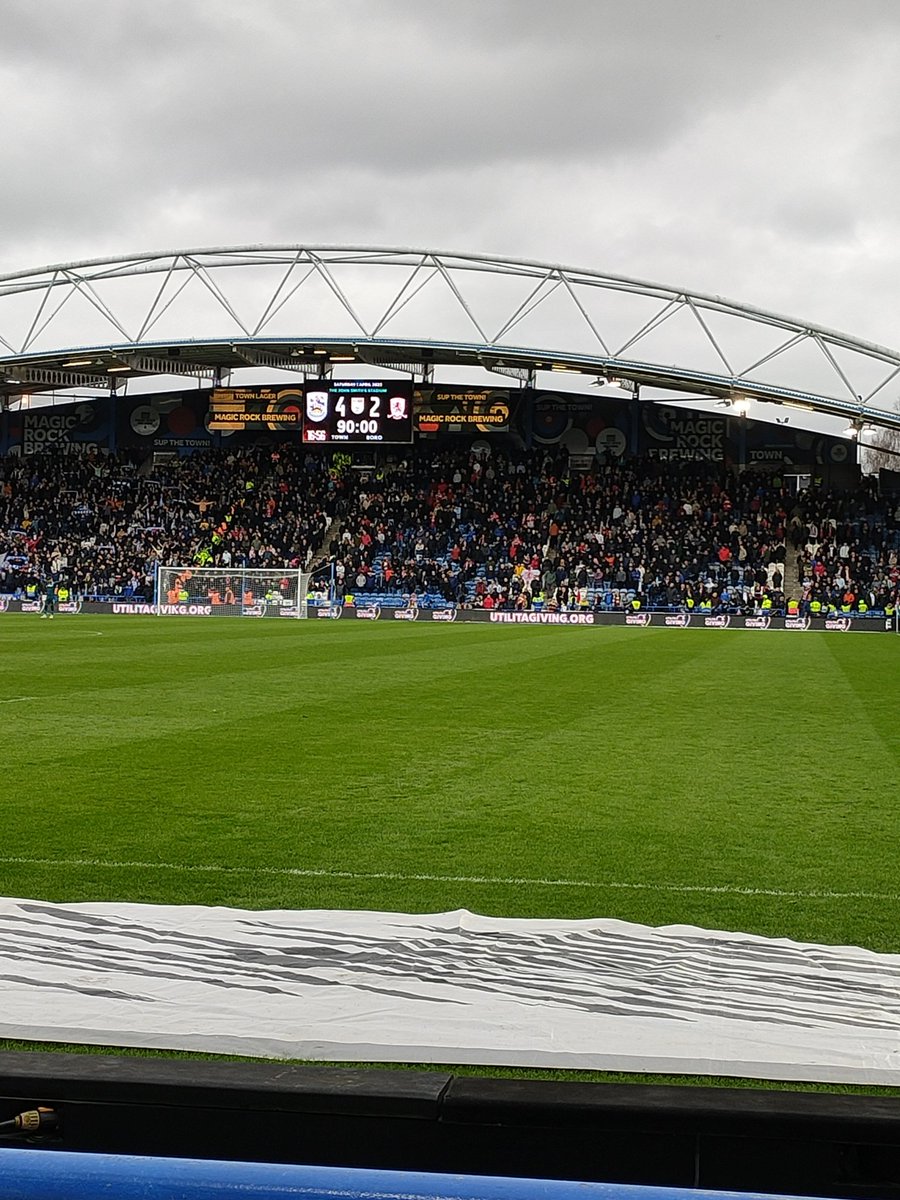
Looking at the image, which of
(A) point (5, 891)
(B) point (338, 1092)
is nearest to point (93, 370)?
(A) point (5, 891)

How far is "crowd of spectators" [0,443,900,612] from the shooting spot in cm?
4841

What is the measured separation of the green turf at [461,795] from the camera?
5730mm

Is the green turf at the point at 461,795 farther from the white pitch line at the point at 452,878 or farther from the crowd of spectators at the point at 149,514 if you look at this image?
the crowd of spectators at the point at 149,514

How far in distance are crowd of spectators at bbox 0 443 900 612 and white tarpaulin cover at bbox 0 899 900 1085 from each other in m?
42.0

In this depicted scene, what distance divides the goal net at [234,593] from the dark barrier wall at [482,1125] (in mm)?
43819

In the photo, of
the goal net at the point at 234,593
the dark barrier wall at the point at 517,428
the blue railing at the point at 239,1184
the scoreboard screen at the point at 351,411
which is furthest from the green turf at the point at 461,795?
the dark barrier wall at the point at 517,428

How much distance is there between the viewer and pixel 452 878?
598 centimetres

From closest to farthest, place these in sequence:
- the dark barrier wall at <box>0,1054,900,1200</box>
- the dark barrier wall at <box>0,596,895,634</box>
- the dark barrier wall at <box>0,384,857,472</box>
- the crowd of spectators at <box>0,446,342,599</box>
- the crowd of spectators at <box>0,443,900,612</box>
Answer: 1. the dark barrier wall at <box>0,1054,900,1200</box>
2. the dark barrier wall at <box>0,596,895,634</box>
3. the crowd of spectators at <box>0,443,900,612</box>
4. the dark barrier wall at <box>0,384,857,472</box>
5. the crowd of spectators at <box>0,446,342,599</box>

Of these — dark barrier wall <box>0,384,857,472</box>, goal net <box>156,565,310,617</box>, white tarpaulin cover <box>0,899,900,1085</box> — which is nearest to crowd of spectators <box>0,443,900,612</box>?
dark barrier wall <box>0,384,857,472</box>

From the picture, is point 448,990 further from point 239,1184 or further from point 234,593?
point 234,593

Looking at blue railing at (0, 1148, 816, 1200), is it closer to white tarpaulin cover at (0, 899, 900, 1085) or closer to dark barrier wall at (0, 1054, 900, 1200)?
dark barrier wall at (0, 1054, 900, 1200)

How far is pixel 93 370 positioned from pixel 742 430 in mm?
28447

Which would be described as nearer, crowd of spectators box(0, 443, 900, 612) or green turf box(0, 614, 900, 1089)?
green turf box(0, 614, 900, 1089)

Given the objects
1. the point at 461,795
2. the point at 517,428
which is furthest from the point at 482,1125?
the point at 517,428
